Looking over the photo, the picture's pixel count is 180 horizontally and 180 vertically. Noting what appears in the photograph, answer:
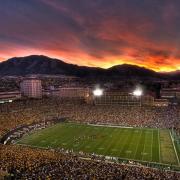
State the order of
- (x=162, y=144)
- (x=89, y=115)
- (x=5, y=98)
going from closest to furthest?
(x=162, y=144), (x=89, y=115), (x=5, y=98)

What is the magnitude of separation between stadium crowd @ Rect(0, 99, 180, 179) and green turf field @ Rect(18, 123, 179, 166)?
6039mm

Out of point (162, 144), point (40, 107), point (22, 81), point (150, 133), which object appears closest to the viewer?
point (162, 144)

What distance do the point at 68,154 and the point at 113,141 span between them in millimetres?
13289

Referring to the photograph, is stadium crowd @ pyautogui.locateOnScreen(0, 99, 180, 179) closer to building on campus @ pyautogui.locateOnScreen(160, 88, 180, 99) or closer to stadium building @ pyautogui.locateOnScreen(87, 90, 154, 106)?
stadium building @ pyautogui.locateOnScreen(87, 90, 154, 106)

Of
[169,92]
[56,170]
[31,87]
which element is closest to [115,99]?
[169,92]

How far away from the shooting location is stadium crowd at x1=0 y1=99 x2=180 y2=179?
86.4 ft

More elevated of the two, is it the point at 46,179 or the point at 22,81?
the point at 22,81

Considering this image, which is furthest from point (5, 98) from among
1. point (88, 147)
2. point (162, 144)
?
point (162, 144)

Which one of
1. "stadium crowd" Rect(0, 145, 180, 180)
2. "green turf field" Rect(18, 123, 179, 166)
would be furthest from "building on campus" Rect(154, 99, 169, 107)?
"stadium crowd" Rect(0, 145, 180, 180)

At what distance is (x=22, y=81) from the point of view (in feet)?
598

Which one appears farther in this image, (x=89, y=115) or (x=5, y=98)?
(x=5, y=98)

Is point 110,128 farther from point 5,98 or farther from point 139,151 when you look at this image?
point 5,98

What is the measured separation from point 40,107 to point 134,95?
37452mm

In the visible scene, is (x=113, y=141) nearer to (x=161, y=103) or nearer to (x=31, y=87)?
(x=161, y=103)
